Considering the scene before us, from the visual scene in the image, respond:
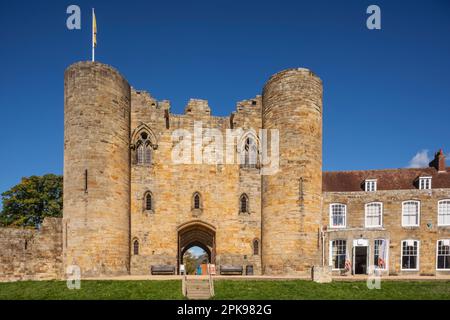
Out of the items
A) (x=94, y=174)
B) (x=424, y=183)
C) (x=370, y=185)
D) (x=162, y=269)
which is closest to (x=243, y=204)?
(x=162, y=269)

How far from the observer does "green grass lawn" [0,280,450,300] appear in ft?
49.9

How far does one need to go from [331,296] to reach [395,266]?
9.08m

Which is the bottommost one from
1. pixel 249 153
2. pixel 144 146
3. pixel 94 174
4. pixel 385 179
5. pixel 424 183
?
pixel 424 183

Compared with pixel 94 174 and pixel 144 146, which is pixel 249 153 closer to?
pixel 144 146

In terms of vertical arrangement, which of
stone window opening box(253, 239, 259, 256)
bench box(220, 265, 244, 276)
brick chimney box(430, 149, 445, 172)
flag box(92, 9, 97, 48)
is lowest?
bench box(220, 265, 244, 276)

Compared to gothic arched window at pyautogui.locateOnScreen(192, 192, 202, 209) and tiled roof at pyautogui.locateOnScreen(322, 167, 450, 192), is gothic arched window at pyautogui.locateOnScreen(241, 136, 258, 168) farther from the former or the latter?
tiled roof at pyautogui.locateOnScreen(322, 167, 450, 192)

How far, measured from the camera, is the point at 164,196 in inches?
899

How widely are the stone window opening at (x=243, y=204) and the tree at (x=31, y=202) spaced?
749 inches

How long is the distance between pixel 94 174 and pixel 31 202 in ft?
57.6

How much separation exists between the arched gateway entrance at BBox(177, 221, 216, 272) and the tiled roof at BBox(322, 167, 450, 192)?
23.6 ft

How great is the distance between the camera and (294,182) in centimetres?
2144

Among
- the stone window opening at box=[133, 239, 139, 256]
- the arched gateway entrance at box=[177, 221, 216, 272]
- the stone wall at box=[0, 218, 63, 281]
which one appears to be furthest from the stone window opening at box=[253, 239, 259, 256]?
the stone wall at box=[0, 218, 63, 281]
